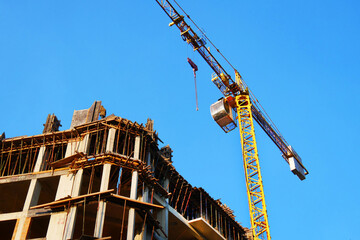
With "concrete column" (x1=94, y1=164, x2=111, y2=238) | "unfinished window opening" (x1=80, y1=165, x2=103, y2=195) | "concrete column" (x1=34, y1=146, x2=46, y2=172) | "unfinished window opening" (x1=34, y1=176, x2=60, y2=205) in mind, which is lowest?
"concrete column" (x1=94, y1=164, x2=111, y2=238)

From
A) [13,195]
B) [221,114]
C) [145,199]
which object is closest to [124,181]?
[145,199]

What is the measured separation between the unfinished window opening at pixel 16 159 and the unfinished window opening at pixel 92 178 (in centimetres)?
498

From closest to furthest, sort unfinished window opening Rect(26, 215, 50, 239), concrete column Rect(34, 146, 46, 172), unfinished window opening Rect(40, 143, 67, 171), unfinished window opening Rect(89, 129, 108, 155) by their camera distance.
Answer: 1. unfinished window opening Rect(26, 215, 50, 239)
2. unfinished window opening Rect(89, 129, 108, 155)
3. concrete column Rect(34, 146, 46, 172)
4. unfinished window opening Rect(40, 143, 67, 171)

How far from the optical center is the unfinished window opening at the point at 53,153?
1300 inches

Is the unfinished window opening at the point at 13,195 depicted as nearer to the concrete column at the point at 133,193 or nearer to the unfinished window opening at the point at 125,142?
the unfinished window opening at the point at 125,142

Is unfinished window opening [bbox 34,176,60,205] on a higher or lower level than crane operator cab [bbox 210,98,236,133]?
lower

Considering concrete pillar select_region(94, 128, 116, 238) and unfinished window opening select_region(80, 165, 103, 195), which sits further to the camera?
unfinished window opening select_region(80, 165, 103, 195)

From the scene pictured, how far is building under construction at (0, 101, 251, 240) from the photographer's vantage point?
1106 inches

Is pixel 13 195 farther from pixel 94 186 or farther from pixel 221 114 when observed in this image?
pixel 221 114

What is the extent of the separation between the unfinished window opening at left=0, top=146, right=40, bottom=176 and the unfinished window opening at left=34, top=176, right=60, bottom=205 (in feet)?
6.56

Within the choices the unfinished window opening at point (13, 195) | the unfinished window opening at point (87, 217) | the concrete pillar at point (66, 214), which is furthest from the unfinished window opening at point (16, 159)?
the unfinished window opening at point (87, 217)

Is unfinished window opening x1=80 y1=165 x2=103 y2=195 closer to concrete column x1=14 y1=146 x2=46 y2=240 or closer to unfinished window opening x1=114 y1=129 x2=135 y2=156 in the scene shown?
unfinished window opening x1=114 y1=129 x2=135 y2=156

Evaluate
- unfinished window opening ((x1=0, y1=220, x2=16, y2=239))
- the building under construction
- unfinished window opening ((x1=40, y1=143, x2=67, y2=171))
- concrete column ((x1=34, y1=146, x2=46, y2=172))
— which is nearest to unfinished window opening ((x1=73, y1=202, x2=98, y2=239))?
the building under construction

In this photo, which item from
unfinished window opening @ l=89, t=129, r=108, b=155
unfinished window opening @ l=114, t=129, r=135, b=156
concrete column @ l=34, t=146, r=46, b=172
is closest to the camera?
unfinished window opening @ l=114, t=129, r=135, b=156
